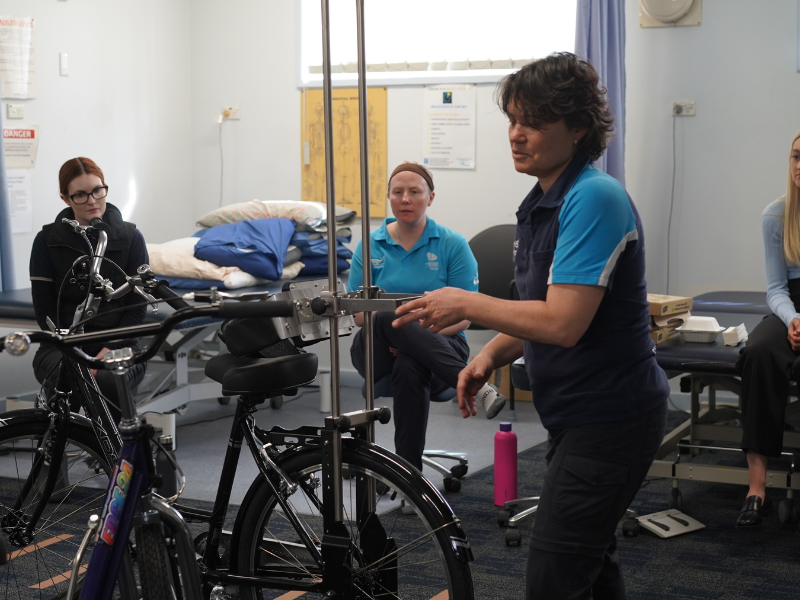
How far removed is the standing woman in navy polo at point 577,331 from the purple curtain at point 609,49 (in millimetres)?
2788

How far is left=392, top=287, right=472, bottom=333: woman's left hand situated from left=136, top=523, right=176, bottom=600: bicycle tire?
50 cm

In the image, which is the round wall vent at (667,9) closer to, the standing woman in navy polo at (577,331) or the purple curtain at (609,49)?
the purple curtain at (609,49)

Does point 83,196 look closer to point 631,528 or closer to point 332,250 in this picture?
point 332,250

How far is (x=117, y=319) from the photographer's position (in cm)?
319

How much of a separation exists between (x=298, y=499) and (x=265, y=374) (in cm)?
25

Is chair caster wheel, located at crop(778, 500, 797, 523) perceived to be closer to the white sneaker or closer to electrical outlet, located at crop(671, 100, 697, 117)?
the white sneaker

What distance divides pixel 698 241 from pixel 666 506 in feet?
6.36

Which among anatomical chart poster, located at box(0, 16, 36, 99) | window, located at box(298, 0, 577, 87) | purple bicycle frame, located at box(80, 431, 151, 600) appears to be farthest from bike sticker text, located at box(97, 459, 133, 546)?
window, located at box(298, 0, 577, 87)

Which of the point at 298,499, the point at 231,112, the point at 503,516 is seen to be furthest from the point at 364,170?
the point at 231,112

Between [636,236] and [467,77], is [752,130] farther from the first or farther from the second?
[636,236]

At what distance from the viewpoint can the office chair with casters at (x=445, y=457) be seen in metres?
3.16

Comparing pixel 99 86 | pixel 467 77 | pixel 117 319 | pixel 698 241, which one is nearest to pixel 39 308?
pixel 117 319

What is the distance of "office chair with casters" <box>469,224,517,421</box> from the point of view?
454 centimetres

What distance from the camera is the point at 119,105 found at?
16.4 feet
